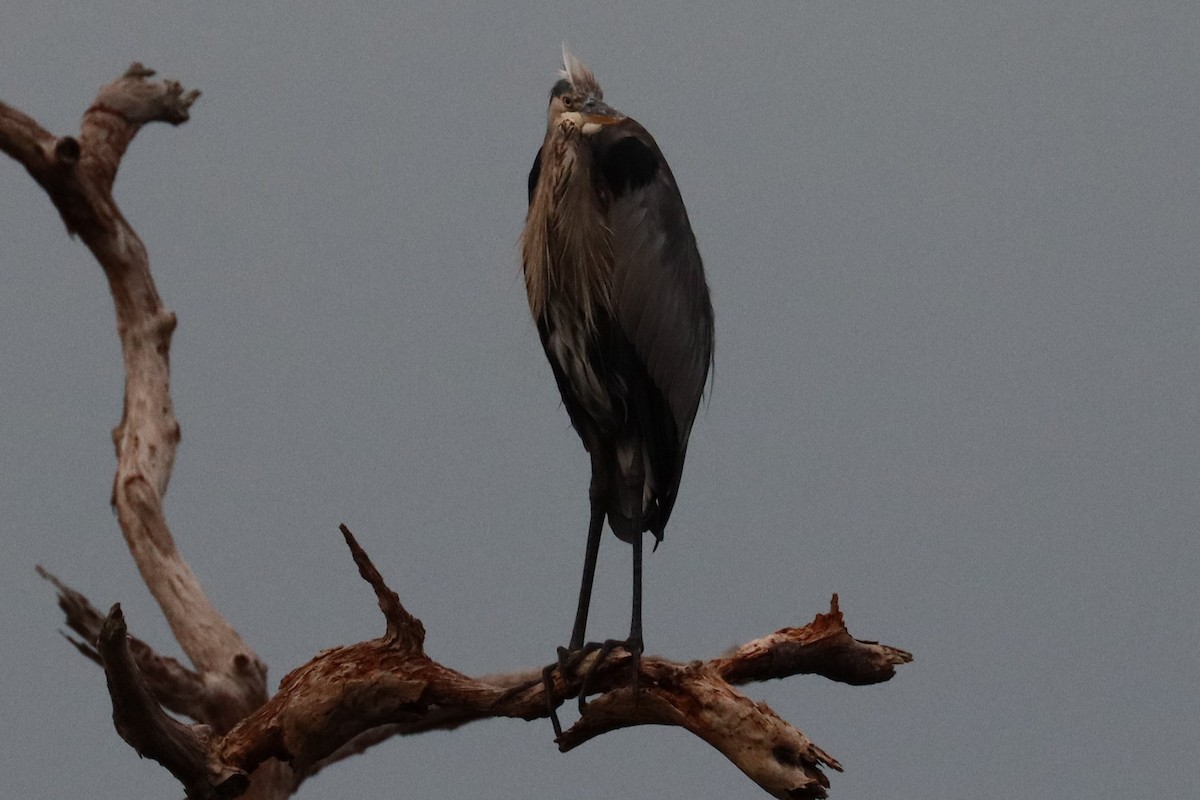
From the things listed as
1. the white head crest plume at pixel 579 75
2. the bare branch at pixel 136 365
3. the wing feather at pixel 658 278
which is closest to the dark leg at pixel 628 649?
the wing feather at pixel 658 278

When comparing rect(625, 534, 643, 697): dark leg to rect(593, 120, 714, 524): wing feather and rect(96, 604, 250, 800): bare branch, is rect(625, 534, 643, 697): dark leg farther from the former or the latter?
rect(96, 604, 250, 800): bare branch

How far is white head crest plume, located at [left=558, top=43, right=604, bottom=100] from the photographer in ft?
12.5

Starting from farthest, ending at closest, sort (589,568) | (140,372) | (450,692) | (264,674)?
(140,372), (264,674), (589,568), (450,692)

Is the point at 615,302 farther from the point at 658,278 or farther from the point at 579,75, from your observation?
the point at 579,75

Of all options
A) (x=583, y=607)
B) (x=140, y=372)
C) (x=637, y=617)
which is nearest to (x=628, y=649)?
(x=637, y=617)

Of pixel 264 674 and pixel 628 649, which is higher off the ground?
pixel 264 674

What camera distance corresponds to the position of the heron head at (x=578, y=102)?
12.2 feet

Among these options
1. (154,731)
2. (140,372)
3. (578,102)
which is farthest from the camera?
(140,372)

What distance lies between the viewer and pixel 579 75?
3.83 m

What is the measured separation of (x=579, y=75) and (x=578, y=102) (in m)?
0.09

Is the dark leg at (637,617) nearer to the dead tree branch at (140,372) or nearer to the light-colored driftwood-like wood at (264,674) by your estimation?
the light-colored driftwood-like wood at (264,674)

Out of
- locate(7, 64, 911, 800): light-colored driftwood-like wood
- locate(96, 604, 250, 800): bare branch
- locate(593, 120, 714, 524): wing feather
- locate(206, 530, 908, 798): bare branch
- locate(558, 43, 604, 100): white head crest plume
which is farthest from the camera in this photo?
locate(558, 43, 604, 100): white head crest plume

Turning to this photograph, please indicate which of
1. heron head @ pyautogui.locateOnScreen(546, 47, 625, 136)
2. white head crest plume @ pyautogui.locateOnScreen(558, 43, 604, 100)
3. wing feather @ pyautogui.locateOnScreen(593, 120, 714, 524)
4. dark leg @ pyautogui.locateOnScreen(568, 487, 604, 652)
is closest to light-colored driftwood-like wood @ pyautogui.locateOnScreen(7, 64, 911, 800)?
dark leg @ pyautogui.locateOnScreen(568, 487, 604, 652)

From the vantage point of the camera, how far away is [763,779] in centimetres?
334
